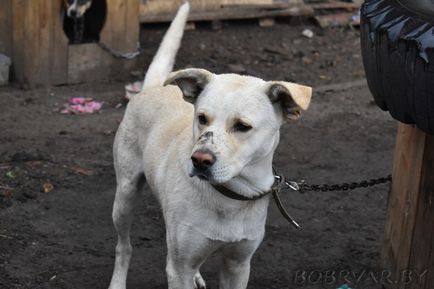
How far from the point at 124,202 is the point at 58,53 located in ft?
11.8

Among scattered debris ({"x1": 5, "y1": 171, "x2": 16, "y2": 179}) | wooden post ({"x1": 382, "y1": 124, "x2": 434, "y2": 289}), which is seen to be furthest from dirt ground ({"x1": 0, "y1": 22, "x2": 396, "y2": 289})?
wooden post ({"x1": 382, "y1": 124, "x2": 434, "y2": 289})

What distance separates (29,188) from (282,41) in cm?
423

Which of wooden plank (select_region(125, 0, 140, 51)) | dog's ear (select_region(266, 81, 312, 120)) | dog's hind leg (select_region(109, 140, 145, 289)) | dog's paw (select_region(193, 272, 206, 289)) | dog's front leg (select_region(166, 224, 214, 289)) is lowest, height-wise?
wooden plank (select_region(125, 0, 140, 51))

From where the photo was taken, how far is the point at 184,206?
12.1ft

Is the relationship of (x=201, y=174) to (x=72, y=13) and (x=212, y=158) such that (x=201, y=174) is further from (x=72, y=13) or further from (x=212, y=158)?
(x=72, y=13)

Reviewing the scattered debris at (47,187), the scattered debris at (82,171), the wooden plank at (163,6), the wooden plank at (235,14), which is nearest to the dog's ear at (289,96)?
the scattered debris at (47,187)

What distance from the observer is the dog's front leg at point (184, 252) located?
3691 mm

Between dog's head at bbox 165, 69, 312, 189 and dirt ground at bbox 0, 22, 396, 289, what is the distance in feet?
4.67

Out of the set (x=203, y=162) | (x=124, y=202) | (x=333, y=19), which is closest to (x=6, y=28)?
(x=124, y=202)

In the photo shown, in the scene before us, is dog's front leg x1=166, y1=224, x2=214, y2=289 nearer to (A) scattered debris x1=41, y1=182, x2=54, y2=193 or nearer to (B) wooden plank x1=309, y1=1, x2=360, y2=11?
(A) scattered debris x1=41, y1=182, x2=54, y2=193

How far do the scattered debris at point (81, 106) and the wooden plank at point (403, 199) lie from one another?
346 cm

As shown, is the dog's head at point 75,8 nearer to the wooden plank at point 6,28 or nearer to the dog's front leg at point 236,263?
the wooden plank at point 6,28

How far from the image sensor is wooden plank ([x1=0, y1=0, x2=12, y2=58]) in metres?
7.52

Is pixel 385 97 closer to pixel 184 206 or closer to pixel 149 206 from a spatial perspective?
pixel 184 206
